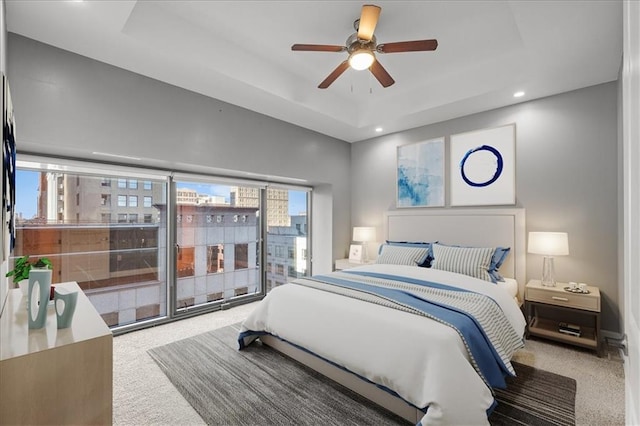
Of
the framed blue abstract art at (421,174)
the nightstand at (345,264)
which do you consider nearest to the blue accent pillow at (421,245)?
the nightstand at (345,264)

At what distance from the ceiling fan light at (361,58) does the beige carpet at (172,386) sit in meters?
2.82

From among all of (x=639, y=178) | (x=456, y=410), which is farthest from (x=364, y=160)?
(x=639, y=178)

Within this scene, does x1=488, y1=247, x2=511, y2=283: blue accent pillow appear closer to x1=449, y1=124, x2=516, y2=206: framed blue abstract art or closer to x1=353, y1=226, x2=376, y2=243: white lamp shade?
x1=449, y1=124, x2=516, y2=206: framed blue abstract art

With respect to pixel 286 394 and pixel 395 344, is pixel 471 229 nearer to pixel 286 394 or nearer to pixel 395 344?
pixel 395 344

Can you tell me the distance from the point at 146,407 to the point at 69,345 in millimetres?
1073

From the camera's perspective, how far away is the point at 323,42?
296 centimetres

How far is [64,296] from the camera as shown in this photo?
4.71 ft

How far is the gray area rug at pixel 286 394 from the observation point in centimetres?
192

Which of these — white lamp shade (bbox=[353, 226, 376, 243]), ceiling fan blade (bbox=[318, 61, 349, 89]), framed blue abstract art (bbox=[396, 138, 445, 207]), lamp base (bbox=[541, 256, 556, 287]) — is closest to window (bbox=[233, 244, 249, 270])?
white lamp shade (bbox=[353, 226, 376, 243])

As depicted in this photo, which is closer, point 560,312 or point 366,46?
point 366,46

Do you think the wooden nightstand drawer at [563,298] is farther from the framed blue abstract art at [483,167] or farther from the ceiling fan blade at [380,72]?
the ceiling fan blade at [380,72]

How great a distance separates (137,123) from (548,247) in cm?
429

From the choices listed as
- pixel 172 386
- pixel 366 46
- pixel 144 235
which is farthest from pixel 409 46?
pixel 144 235

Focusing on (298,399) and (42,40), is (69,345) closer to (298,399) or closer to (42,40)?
(298,399)
